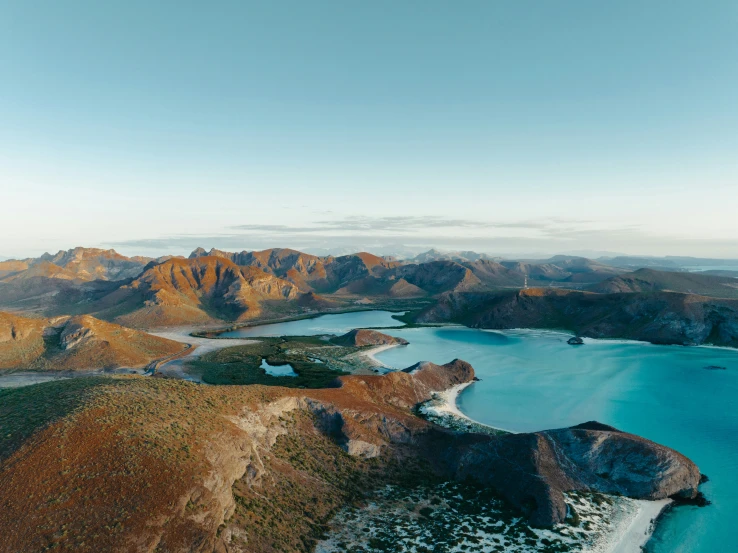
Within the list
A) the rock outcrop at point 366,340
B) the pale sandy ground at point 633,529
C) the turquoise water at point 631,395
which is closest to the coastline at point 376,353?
the rock outcrop at point 366,340

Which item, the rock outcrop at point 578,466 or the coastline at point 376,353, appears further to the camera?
the coastline at point 376,353

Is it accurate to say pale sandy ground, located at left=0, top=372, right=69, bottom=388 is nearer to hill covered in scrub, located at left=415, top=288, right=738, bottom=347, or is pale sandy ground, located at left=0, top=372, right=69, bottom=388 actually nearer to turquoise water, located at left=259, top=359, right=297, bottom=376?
turquoise water, located at left=259, top=359, right=297, bottom=376

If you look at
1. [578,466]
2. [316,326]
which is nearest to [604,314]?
[316,326]

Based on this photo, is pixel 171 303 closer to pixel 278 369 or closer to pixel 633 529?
pixel 278 369

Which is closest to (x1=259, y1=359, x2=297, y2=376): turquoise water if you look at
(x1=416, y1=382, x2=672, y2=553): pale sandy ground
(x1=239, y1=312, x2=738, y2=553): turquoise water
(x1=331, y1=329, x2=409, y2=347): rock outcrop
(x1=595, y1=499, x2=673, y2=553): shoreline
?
(x1=239, y1=312, x2=738, y2=553): turquoise water

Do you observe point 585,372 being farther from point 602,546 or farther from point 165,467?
point 165,467

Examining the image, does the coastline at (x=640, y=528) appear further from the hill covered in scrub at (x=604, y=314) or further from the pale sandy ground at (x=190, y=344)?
the hill covered in scrub at (x=604, y=314)

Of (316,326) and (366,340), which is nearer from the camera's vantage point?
(366,340)

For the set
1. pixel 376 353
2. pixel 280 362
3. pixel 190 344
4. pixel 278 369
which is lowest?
pixel 376 353
